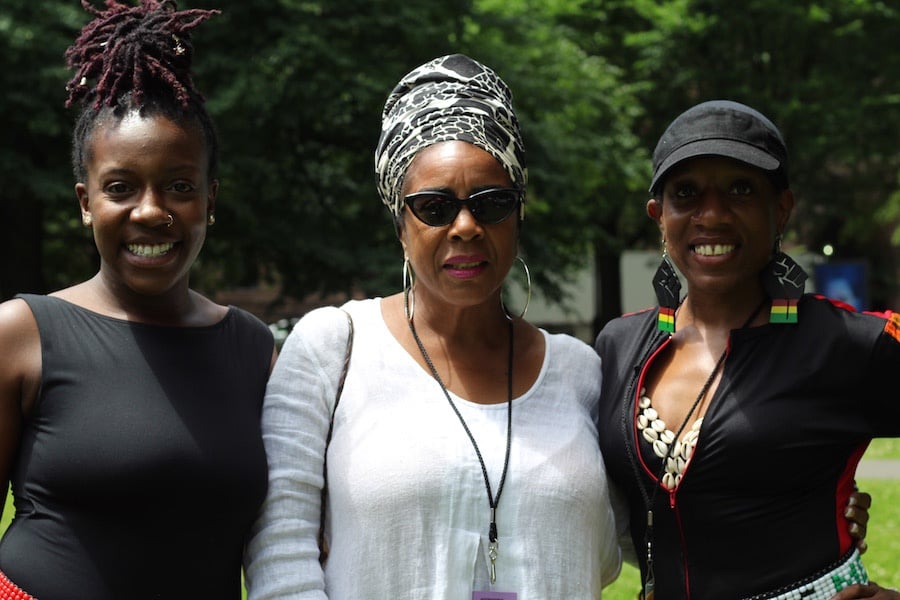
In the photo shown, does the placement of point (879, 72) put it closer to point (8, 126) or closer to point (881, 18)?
point (881, 18)

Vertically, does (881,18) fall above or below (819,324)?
above

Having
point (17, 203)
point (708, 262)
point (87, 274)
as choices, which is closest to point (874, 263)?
point (87, 274)

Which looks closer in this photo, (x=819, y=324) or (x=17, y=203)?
(x=819, y=324)

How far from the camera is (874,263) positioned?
1446 inches

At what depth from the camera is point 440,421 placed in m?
3.06

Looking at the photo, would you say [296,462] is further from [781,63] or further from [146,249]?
[781,63]

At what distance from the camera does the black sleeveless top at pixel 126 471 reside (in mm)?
2770

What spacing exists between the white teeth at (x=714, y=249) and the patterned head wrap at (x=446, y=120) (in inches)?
22.0

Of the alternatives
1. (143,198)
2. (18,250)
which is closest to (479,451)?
(143,198)

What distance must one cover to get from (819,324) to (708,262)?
1.17 feet

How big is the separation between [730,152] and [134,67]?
5.38 feet

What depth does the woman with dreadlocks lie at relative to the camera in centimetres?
278

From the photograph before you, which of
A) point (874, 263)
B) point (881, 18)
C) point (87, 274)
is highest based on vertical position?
point (881, 18)

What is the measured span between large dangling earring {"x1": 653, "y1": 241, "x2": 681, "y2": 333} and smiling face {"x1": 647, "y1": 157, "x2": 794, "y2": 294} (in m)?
0.17
